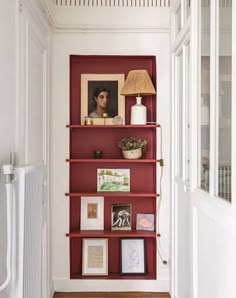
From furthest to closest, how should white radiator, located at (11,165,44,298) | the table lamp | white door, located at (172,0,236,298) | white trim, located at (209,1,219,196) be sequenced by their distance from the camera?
the table lamp < white trim, located at (209,1,219,196) < white radiator, located at (11,165,44,298) < white door, located at (172,0,236,298)

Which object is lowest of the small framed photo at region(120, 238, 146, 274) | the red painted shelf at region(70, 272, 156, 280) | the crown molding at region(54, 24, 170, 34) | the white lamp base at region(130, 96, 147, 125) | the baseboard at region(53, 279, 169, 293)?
the baseboard at region(53, 279, 169, 293)

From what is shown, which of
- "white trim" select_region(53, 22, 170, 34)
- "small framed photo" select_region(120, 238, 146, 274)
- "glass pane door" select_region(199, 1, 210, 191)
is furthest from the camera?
"small framed photo" select_region(120, 238, 146, 274)

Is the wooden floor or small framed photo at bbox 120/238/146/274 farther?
small framed photo at bbox 120/238/146/274

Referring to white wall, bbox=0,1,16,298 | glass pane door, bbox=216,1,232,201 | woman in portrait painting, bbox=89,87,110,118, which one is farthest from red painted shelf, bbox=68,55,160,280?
glass pane door, bbox=216,1,232,201

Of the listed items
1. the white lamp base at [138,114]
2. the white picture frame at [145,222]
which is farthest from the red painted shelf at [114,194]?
the white lamp base at [138,114]

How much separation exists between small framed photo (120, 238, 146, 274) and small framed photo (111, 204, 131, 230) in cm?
15

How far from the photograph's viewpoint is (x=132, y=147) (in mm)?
3469

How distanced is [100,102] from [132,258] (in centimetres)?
149

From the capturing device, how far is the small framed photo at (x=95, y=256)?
3.55m

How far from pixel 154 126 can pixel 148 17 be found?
1.01m

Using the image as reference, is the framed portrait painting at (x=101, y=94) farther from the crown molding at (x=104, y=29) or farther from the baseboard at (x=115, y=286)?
the baseboard at (x=115, y=286)

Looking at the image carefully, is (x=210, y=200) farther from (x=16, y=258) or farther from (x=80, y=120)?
(x=80, y=120)

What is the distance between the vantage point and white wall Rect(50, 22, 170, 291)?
3.51 meters

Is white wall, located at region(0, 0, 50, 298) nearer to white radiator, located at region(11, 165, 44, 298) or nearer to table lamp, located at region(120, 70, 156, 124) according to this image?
white radiator, located at region(11, 165, 44, 298)
